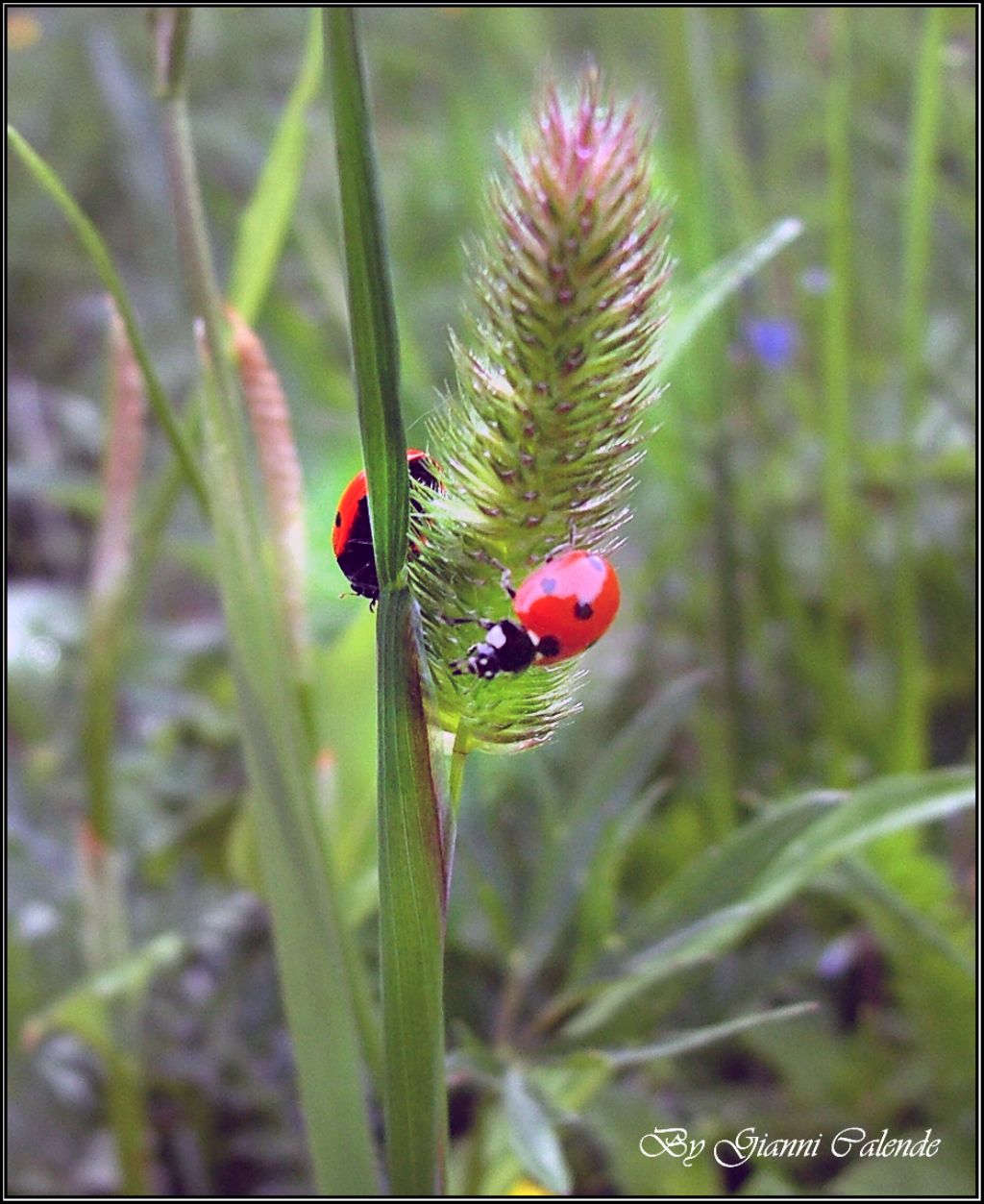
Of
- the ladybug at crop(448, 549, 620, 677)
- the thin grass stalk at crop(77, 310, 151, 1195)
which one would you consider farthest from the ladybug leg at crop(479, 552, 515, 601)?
the thin grass stalk at crop(77, 310, 151, 1195)

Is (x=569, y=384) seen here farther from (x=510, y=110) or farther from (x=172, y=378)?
(x=172, y=378)

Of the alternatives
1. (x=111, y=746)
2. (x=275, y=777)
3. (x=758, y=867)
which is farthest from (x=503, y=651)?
(x=111, y=746)

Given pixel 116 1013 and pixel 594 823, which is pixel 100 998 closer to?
pixel 116 1013

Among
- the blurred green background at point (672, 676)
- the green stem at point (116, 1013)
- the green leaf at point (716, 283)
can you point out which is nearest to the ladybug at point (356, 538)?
the blurred green background at point (672, 676)

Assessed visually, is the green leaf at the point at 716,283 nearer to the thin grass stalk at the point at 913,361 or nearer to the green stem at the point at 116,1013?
the thin grass stalk at the point at 913,361

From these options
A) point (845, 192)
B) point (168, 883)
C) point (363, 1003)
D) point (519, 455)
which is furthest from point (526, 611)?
point (845, 192)
